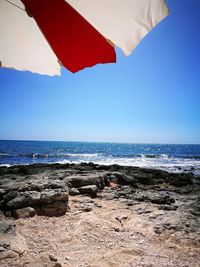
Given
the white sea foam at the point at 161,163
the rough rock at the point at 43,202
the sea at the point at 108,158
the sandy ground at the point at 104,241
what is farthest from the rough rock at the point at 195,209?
the white sea foam at the point at 161,163

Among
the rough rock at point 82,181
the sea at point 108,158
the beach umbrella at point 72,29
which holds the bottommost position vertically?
the sea at point 108,158

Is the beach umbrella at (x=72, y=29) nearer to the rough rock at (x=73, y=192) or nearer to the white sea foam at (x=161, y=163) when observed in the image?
the rough rock at (x=73, y=192)

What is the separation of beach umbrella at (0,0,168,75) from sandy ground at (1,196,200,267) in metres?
2.90

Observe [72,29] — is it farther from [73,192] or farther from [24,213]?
[73,192]

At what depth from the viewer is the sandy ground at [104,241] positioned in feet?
12.9

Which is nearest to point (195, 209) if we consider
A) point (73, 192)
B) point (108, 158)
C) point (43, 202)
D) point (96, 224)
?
point (96, 224)

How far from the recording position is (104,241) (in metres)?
4.89

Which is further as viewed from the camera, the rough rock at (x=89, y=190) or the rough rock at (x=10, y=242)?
the rough rock at (x=89, y=190)

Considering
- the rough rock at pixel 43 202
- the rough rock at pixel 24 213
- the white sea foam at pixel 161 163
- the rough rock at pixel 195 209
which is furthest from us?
the white sea foam at pixel 161 163

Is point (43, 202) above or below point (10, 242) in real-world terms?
below

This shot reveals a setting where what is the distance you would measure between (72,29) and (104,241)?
14.1 feet

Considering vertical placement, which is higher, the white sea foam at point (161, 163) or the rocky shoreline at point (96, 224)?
the rocky shoreline at point (96, 224)

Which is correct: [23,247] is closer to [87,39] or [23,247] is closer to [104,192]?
[87,39]

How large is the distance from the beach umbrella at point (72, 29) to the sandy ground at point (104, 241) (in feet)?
9.51
